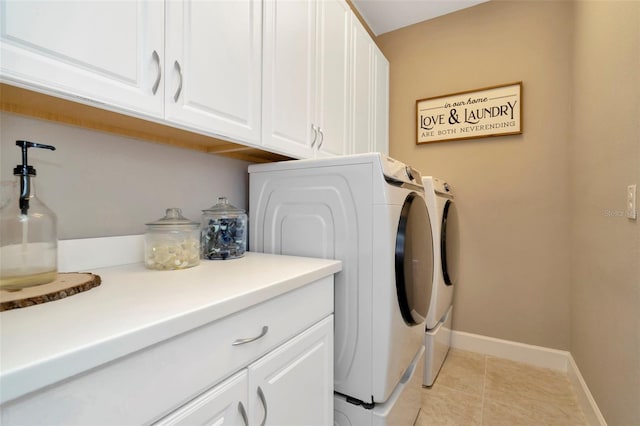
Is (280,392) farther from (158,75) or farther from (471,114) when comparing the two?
(471,114)

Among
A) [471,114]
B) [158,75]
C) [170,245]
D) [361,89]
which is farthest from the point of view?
[471,114]

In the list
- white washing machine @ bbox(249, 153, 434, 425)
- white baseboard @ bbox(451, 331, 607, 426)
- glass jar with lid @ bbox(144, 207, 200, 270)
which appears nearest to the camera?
glass jar with lid @ bbox(144, 207, 200, 270)

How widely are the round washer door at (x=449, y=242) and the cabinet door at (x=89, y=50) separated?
195cm

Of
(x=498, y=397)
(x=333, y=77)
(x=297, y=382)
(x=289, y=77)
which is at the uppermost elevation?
(x=333, y=77)

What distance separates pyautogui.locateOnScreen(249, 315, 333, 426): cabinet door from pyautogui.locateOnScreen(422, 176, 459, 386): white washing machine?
0.95m

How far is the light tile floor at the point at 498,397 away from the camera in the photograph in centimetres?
165

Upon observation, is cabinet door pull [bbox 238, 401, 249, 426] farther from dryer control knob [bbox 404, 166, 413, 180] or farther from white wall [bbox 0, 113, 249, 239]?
dryer control knob [bbox 404, 166, 413, 180]

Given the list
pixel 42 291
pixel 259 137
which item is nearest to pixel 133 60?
pixel 259 137

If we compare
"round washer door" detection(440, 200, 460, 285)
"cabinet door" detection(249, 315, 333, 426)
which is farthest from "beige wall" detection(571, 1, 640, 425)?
"cabinet door" detection(249, 315, 333, 426)

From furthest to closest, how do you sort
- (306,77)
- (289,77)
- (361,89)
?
(361,89)
(306,77)
(289,77)

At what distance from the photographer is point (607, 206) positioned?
1461mm

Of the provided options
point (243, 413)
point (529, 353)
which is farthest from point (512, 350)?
point (243, 413)

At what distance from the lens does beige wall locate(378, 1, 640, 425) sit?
4.42 feet

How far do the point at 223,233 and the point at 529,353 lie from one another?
2506 millimetres
